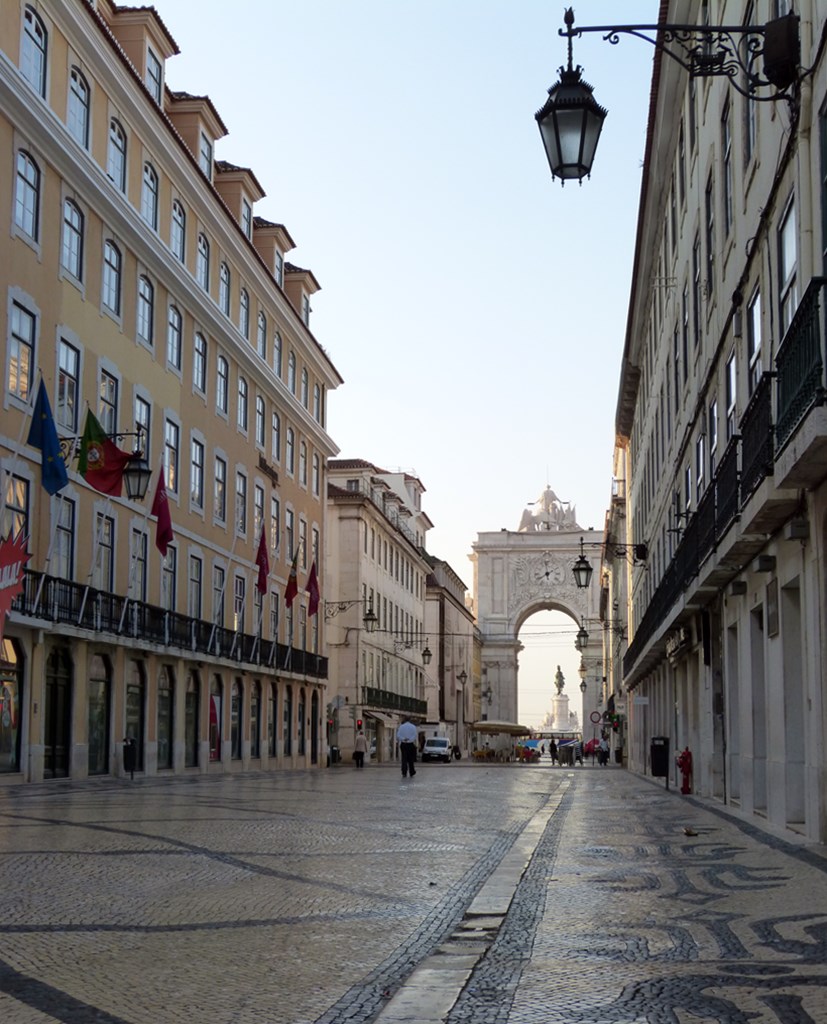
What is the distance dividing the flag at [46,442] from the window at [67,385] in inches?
118

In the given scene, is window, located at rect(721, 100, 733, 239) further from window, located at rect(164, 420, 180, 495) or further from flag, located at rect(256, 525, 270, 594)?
flag, located at rect(256, 525, 270, 594)

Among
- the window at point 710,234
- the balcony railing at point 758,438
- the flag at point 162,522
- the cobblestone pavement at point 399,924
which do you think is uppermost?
the window at point 710,234

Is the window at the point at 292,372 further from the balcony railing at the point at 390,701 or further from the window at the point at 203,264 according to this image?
the balcony railing at the point at 390,701

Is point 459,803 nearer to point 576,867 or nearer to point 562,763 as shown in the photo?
point 576,867

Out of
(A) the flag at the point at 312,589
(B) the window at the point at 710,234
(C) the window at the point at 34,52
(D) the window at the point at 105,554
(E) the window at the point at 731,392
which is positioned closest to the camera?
(E) the window at the point at 731,392

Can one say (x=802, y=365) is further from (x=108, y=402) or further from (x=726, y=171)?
(x=108, y=402)

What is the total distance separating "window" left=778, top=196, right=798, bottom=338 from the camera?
13.6 meters

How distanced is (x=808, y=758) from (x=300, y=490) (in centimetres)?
4013

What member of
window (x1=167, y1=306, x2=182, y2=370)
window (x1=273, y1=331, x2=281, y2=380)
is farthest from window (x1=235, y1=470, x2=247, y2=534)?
window (x1=167, y1=306, x2=182, y2=370)

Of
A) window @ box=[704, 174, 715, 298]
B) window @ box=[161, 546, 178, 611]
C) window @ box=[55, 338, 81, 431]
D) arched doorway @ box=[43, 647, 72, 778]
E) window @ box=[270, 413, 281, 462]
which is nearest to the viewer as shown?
window @ box=[704, 174, 715, 298]

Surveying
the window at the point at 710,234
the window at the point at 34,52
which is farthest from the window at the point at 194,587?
the window at the point at 710,234

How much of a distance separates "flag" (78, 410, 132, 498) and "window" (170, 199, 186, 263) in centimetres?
1103

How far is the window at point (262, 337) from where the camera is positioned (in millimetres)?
45406

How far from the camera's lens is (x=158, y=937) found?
22.3 ft
